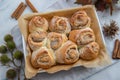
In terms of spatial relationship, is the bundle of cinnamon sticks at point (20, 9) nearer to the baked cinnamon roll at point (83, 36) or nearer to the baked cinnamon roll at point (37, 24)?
the baked cinnamon roll at point (37, 24)

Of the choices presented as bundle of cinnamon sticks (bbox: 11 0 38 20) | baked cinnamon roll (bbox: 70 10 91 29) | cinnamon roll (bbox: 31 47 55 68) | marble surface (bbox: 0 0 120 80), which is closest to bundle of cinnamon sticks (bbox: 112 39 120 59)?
marble surface (bbox: 0 0 120 80)

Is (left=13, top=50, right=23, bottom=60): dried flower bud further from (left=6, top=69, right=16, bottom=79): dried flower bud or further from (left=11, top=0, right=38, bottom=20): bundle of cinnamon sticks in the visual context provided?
(left=11, top=0, right=38, bottom=20): bundle of cinnamon sticks

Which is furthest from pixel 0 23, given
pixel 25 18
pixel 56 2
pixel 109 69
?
pixel 109 69

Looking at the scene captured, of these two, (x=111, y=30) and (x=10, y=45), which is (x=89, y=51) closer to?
(x=111, y=30)

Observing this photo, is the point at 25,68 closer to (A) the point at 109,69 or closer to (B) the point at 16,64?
(B) the point at 16,64

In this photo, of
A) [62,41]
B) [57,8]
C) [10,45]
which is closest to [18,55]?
[10,45]

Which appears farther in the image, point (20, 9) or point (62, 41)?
point (20, 9)
